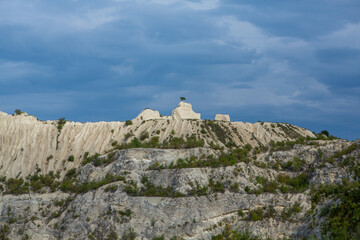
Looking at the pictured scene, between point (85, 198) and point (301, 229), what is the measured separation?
2638 cm

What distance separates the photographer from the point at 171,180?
76.9 metres

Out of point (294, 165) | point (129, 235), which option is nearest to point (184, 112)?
point (294, 165)

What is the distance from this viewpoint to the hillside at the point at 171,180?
71.6 metres

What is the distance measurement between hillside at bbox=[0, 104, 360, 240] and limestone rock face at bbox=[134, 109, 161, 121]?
15.0 feet

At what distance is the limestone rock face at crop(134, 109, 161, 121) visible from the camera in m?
97.3

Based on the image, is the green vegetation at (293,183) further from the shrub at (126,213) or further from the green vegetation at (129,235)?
the green vegetation at (129,235)

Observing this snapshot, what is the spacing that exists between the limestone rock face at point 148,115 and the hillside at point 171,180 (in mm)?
4577

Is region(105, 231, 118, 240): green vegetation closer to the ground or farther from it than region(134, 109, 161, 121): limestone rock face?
closer to the ground

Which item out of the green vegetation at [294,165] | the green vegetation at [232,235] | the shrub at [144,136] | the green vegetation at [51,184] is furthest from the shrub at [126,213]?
the green vegetation at [294,165]

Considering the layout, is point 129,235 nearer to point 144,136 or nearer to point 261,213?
point 261,213

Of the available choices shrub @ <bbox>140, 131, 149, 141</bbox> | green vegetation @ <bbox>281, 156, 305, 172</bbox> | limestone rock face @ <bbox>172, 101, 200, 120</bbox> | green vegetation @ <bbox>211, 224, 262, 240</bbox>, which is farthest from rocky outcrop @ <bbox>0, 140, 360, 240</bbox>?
limestone rock face @ <bbox>172, 101, 200, 120</bbox>

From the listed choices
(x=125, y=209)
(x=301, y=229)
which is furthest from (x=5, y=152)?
(x=301, y=229)

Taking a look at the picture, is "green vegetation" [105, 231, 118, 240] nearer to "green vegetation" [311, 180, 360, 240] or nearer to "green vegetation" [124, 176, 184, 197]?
"green vegetation" [124, 176, 184, 197]

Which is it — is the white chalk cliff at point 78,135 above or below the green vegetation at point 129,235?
above
